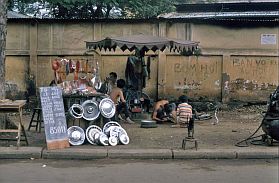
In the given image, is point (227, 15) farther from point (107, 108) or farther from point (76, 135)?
point (76, 135)

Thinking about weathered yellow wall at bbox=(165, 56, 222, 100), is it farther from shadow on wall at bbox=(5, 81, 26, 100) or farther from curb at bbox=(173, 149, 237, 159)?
curb at bbox=(173, 149, 237, 159)

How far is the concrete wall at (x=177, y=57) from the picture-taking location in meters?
17.1

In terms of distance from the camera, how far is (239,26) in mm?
17406

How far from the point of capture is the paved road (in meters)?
7.68

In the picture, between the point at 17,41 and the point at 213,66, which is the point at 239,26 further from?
the point at 17,41

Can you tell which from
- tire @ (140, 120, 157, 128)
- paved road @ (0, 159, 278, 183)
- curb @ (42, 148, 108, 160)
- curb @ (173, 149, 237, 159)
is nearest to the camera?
paved road @ (0, 159, 278, 183)

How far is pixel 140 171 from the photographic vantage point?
8398 mm

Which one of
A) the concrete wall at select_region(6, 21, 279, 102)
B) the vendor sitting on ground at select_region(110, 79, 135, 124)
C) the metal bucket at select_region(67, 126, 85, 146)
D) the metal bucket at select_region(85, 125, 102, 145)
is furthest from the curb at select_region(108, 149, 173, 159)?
the concrete wall at select_region(6, 21, 279, 102)

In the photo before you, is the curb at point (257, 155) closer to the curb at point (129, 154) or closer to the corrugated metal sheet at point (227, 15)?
the curb at point (129, 154)

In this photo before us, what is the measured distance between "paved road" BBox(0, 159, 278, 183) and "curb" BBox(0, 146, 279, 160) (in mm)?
217

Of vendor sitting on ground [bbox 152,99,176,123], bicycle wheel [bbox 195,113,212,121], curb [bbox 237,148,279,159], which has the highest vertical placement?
vendor sitting on ground [bbox 152,99,176,123]

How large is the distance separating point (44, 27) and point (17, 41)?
1.05m

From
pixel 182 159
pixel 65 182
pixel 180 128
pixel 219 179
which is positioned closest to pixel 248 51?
pixel 180 128

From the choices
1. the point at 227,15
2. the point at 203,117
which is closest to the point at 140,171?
the point at 203,117
